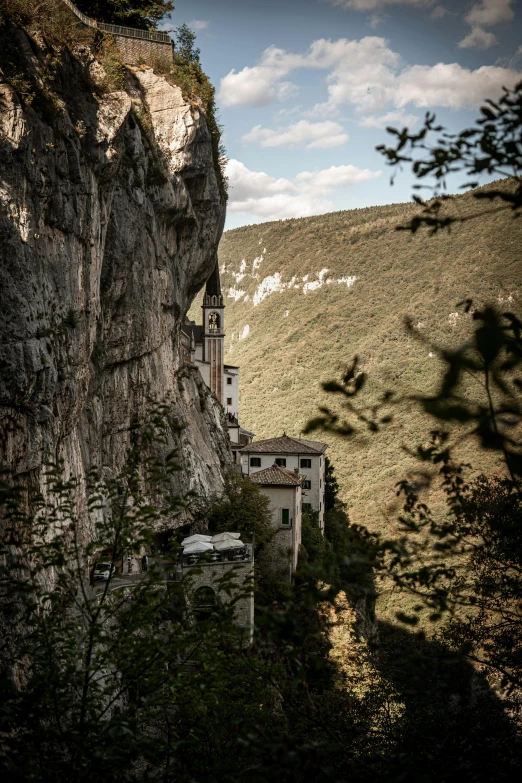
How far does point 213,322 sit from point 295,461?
12.8 meters

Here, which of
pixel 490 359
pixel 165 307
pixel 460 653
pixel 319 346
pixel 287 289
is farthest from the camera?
pixel 287 289

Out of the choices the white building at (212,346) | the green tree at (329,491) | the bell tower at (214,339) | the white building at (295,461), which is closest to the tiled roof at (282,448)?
the white building at (295,461)

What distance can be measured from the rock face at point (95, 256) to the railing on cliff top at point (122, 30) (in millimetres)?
1482

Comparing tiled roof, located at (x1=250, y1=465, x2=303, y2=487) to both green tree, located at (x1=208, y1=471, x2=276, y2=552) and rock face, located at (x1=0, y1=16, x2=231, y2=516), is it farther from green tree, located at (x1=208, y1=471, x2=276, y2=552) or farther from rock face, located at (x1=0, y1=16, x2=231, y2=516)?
rock face, located at (x1=0, y1=16, x2=231, y2=516)

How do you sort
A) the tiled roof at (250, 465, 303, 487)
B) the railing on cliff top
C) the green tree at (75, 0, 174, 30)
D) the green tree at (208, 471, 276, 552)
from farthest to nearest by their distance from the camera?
the tiled roof at (250, 465, 303, 487)
the green tree at (208, 471, 276, 552)
the green tree at (75, 0, 174, 30)
the railing on cliff top

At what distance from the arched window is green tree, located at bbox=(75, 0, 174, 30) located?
2030 cm

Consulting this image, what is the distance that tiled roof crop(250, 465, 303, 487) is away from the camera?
3200 cm

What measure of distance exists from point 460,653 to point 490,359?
6.05 feet

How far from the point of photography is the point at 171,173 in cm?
2608

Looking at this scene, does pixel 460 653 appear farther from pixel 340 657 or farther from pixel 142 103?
pixel 142 103

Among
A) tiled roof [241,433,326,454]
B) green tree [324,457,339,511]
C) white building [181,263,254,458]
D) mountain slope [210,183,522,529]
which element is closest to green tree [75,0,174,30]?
white building [181,263,254,458]

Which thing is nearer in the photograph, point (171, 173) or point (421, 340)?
point (421, 340)

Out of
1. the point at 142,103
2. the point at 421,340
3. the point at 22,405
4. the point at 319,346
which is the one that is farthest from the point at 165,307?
the point at 319,346

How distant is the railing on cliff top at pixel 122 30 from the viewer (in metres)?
22.1
